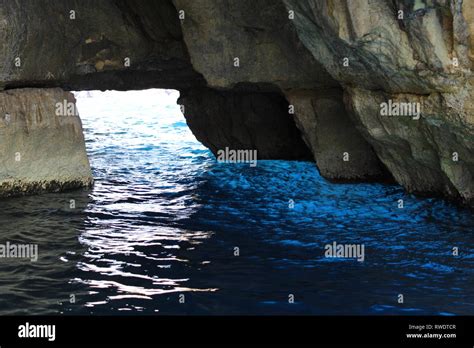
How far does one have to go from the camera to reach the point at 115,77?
1762 centimetres

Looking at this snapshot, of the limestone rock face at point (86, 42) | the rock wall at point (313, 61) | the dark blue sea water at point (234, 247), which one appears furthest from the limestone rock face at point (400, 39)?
the limestone rock face at point (86, 42)

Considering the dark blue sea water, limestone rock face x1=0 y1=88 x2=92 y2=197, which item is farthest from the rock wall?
the dark blue sea water

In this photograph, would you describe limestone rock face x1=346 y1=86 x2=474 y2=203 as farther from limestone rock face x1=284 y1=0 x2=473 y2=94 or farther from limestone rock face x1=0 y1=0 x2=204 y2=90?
limestone rock face x1=0 y1=0 x2=204 y2=90

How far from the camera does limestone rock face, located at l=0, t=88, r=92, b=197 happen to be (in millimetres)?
13266

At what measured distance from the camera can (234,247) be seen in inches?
398

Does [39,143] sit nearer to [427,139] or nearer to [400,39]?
[400,39]

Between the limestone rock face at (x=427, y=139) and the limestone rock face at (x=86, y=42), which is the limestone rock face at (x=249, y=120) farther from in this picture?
the limestone rock face at (x=427, y=139)

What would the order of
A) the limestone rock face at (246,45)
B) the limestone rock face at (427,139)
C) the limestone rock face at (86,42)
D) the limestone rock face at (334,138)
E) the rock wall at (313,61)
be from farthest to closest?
the limestone rock face at (334,138), the limestone rock face at (246,45), the limestone rock face at (86,42), the limestone rock face at (427,139), the rock wall at (313,61)

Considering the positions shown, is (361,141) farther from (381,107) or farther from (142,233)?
(142,233)

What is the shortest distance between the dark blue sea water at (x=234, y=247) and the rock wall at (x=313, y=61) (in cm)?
110

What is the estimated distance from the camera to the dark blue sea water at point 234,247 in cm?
777

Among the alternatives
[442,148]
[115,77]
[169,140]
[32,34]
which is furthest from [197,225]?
[169,140]
